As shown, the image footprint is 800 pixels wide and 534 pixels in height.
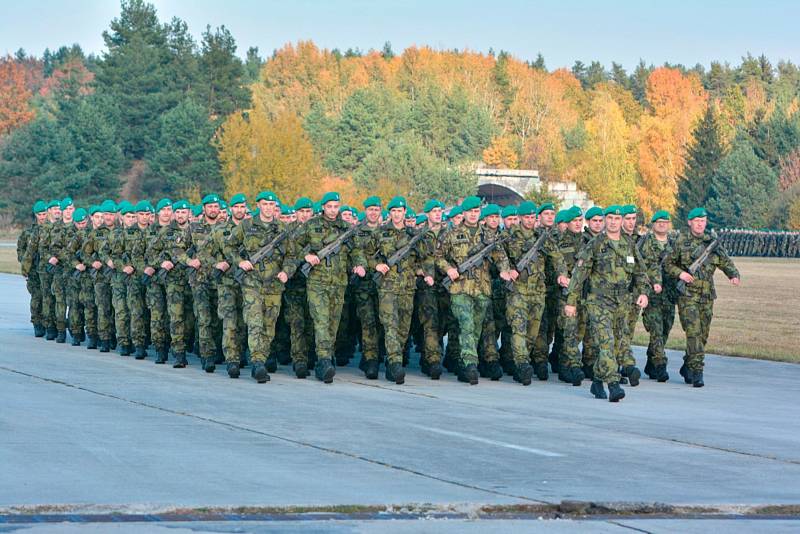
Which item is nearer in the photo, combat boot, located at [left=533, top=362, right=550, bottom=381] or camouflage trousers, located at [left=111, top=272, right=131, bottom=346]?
combat boot, located at [left=533, top=362, right=550, bottom=381]

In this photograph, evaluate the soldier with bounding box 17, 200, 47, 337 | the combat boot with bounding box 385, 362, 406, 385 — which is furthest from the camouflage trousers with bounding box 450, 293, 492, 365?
the soldier with bounding box 17, 200, 47, 337

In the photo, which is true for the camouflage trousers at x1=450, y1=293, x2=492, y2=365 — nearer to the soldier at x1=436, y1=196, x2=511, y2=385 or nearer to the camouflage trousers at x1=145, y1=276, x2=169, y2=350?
the soldier at x1=436, y1=196, x2=511, y2=385

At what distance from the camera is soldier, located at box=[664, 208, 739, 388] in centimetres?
1686

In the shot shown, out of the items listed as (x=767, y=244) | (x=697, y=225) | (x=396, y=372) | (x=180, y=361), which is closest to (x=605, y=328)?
(x=697, y=225)

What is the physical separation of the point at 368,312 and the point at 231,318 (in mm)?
1592

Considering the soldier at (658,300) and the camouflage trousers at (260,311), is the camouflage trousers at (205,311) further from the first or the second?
the soldier at (658,300)

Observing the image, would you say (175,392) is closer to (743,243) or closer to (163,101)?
(743,243)

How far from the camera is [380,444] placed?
12.0 m

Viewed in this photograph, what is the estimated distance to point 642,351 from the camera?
22.1 meters

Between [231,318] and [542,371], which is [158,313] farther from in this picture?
[542,371]

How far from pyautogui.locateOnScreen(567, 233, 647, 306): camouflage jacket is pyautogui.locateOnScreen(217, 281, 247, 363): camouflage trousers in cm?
398

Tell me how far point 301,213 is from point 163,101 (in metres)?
81.9

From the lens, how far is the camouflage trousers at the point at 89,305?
21297 mm

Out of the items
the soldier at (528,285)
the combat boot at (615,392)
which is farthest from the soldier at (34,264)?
the combat boot at (615,392)
